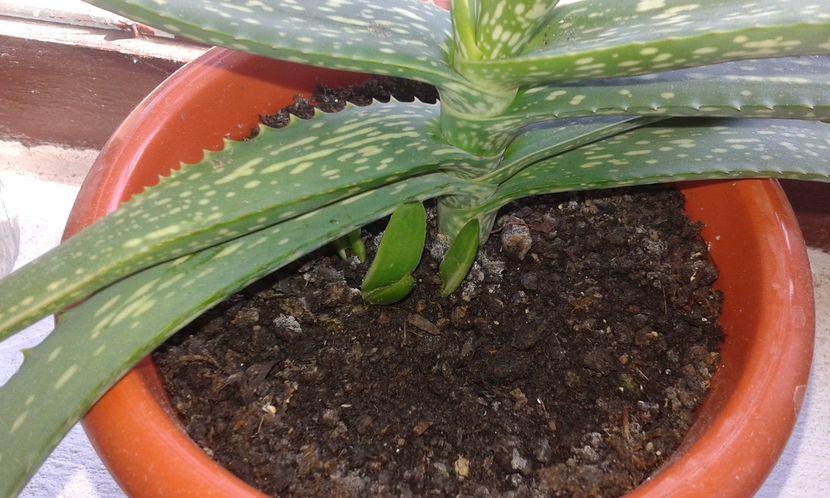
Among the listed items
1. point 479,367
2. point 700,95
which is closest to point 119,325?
point 479,367

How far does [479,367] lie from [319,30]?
1.17ft

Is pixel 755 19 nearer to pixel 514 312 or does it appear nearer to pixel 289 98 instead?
pixel 514 312

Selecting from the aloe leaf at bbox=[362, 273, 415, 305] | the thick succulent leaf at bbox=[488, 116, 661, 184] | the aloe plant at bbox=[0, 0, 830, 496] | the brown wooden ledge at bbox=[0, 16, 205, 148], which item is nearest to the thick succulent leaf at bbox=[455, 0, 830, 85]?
the aloe plant at bbox=[0, 0, 830, 496]

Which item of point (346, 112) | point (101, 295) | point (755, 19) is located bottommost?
point (101, 295)

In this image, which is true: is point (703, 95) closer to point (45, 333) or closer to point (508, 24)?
point (508, 24)

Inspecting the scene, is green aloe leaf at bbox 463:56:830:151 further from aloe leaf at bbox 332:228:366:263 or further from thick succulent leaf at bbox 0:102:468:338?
aloe leaf at bbox 332:228:366:263

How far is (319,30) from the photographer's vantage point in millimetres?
489

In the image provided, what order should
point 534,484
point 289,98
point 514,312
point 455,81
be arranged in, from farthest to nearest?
point 289,98 → point 514,312 → point 534,484 → point 455,81

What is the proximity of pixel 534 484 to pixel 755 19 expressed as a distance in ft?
1.33

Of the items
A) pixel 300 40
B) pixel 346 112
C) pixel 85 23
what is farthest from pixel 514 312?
pixel 85 23

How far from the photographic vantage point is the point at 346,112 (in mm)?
596

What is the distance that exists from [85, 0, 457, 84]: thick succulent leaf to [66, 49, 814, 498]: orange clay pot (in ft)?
0.90

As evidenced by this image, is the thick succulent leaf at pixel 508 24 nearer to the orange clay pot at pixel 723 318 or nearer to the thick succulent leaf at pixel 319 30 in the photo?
the thick succulent leaf at pixel 319 30

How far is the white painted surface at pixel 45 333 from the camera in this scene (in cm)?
95
